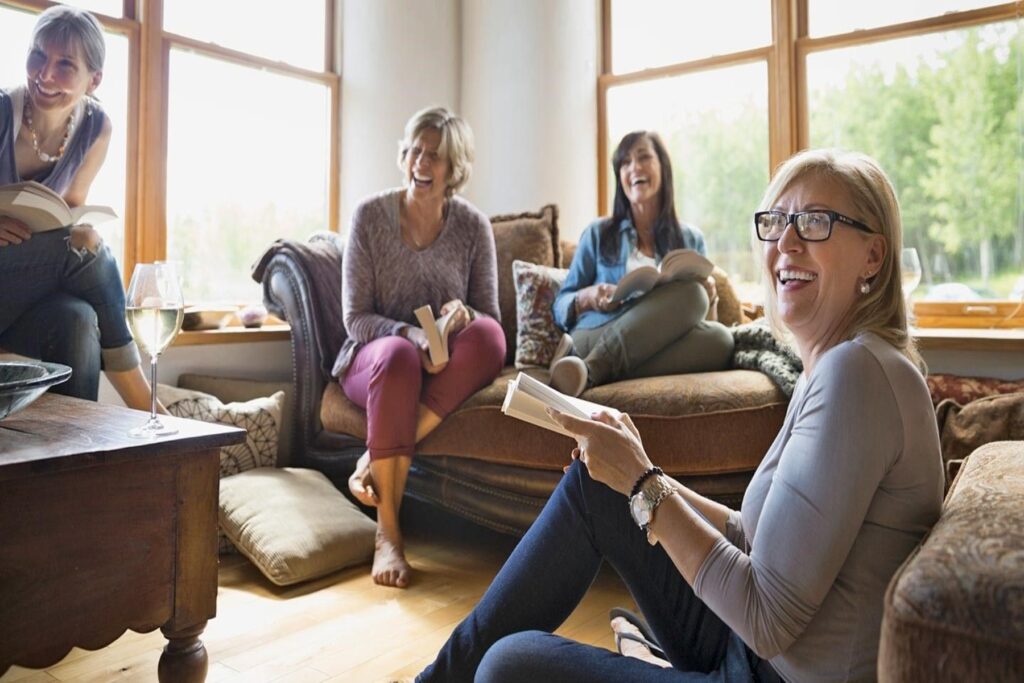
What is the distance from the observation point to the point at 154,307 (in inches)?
48.1

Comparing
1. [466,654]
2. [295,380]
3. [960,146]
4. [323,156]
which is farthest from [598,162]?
[466,654]

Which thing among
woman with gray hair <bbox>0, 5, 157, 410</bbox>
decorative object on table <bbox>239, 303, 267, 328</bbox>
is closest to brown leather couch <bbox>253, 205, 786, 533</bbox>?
decorative object on table <bbox>239, 303, 267, 328</bbox>

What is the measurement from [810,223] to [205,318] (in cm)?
255

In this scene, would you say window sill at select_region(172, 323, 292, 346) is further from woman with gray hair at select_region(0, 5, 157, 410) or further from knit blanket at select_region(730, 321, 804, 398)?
knit blanket at select_region(730, 321, 804, 398)

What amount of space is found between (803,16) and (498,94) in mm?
1374

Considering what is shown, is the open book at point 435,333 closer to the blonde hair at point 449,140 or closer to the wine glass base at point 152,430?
the blonde hair at point 449,140

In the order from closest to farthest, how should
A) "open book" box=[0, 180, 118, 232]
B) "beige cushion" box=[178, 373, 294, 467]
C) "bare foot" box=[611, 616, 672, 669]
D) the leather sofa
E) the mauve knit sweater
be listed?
the leather sofa, "bare foot" box=[611, 616, 672, 669], "open book" box=[0, 180, 118, 232], the mauve knit sweater, "beige cushion" box=[178, 373, 294, 467]

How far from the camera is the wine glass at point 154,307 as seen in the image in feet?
4.00

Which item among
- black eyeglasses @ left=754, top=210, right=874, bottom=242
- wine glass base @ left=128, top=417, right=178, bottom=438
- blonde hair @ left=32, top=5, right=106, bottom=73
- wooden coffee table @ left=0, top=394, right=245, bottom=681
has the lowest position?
wooden coffee table @ left=0, top=394, right=245, bottom=681

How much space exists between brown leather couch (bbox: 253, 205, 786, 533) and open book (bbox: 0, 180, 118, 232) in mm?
842

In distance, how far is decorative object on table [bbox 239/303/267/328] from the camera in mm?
3104

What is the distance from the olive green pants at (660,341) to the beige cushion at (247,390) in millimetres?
1176

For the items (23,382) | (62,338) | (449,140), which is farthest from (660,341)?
(23,382)

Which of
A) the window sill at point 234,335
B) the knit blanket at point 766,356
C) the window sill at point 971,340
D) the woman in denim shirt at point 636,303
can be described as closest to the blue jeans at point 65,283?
the window sill at point 234,335
